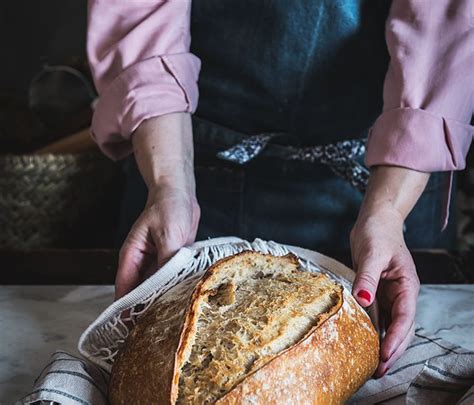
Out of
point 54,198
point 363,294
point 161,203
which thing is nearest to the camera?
point 363,294

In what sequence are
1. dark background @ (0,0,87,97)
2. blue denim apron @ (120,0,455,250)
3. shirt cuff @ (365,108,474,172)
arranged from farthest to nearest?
1. dark background @ (0,0,87,97)
2. blue denim apron @ (120,0,455,250)
3. shirt cuff @ (365,108,474,172)

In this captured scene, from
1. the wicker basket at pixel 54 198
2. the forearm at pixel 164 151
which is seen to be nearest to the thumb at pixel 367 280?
the forearm at pixel 164 151

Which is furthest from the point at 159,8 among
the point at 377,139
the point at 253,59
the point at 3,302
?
the point at 3,302

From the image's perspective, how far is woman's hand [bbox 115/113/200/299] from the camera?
889 mm

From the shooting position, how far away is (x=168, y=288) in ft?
2.72

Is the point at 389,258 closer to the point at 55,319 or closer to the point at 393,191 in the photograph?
the point at 393,191

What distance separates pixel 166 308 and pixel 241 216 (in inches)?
18.2

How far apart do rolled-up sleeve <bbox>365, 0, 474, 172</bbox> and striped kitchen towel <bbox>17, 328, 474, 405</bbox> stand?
10.0 inches

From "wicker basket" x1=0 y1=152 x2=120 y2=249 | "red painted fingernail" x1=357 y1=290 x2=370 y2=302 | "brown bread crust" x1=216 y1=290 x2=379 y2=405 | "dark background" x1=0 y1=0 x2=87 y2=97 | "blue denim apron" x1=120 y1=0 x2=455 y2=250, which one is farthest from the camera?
"dark background" x1=0 y1=0 x2=87 y2=97

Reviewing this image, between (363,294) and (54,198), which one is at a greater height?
(363,294)

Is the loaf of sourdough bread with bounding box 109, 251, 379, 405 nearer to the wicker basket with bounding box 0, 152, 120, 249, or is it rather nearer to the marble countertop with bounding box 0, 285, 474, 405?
the marble countertop with bounding box 0, 285, 474, 405

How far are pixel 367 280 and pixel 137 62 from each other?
0.42 metres

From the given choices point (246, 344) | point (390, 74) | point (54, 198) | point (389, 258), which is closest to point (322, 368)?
point (246, 344)

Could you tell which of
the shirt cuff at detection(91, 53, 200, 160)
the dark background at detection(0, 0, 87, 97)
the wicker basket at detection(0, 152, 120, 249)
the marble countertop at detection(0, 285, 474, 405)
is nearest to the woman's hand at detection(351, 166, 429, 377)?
the marble countertop at detection(0, 285, 474, 405)
